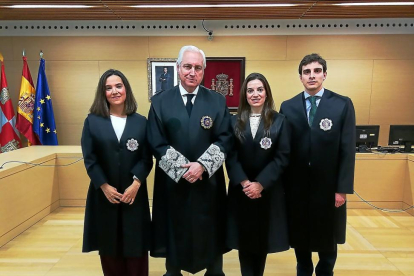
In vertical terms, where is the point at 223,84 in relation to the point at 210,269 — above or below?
above

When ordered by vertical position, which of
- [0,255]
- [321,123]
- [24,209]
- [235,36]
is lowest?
[0,255]

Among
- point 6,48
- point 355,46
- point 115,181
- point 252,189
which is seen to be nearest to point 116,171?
point 115,181

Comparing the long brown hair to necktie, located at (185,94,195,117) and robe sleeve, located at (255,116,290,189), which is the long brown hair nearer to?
robe sleeve, located at (255,116,290,189)

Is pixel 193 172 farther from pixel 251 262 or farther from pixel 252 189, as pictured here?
pixel 251 262

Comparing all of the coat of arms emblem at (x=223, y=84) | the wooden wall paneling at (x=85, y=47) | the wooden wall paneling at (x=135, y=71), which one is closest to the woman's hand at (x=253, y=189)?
the coat of arms emblem at (x=223, y=84)

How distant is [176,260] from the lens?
5.90 feet

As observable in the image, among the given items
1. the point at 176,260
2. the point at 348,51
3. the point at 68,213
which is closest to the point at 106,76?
the point at 176,260

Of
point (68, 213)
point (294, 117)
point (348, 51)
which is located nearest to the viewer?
point (294, 117)

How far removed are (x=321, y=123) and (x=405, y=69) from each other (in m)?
3.92

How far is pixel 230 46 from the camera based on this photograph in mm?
4688

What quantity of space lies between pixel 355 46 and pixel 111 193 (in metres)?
4.51

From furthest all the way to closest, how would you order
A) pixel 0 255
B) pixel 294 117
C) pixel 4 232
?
pixel 4 232
pixel 0 255
pixel 294 117

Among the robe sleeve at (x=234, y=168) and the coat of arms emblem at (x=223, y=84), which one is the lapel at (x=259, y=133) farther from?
the coat of arms emblem at (x=223, y=84)

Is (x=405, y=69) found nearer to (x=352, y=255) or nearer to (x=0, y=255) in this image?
(x=352, y=255)
